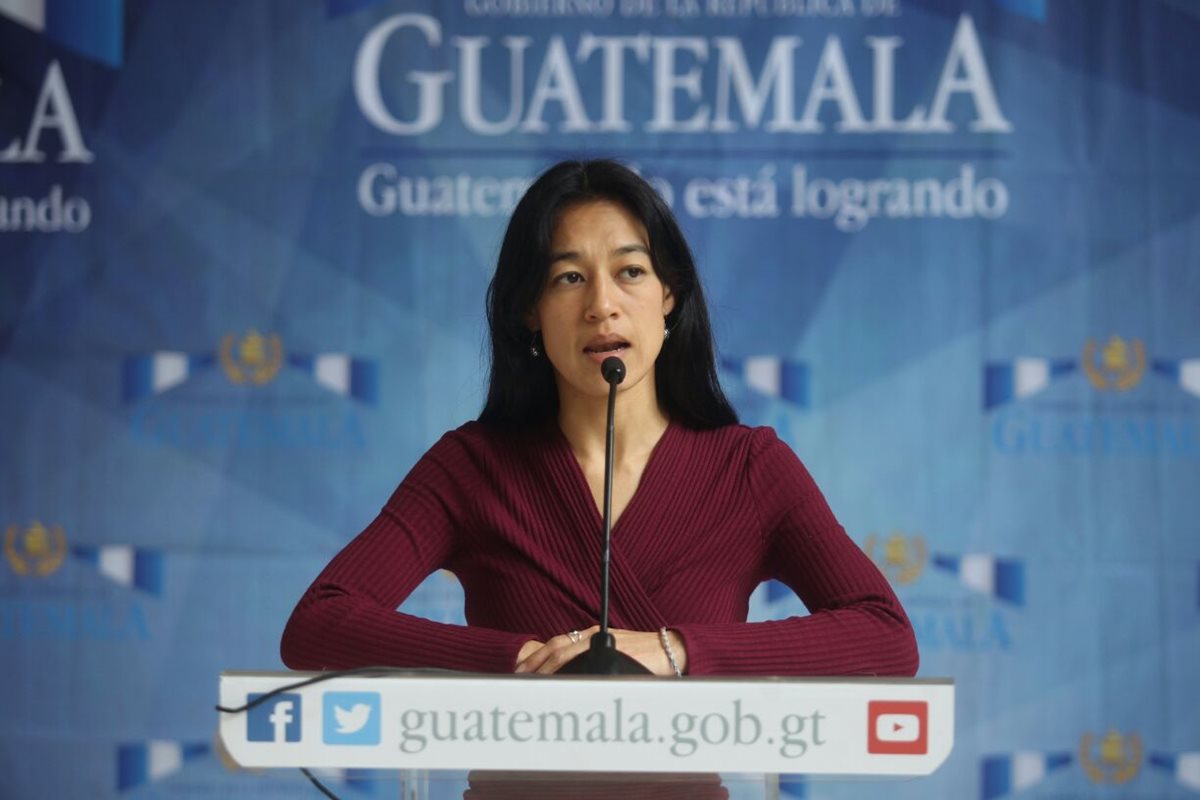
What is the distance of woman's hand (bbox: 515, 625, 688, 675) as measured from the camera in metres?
1.28

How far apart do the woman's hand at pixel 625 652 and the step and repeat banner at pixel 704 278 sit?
6.02 feet

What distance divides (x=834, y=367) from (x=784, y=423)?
0.18 metres

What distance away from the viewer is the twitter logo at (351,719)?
1049mm

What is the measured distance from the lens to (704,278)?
10.3 ft

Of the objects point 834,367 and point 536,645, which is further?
point 834,367

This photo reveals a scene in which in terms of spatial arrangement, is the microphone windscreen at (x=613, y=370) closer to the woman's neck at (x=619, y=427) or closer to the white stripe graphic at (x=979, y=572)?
the woman's neck at (x=619, y=427)

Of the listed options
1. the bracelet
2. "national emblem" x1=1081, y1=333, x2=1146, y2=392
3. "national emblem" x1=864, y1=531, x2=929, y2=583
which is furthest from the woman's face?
"national emblem" x1=1081, y1=333, x2=1146, y2=392

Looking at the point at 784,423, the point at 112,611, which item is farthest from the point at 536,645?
the point at 112,611

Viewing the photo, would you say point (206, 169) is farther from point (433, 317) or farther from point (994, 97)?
point (994, 97)

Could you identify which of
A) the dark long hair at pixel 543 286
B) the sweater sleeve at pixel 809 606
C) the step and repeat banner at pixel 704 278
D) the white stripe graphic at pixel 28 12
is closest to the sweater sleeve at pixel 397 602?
the dark long hair at pixel 543 286

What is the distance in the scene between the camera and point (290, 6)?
10.6 ft

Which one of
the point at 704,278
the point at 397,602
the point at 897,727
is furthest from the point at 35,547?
the point at 897,727

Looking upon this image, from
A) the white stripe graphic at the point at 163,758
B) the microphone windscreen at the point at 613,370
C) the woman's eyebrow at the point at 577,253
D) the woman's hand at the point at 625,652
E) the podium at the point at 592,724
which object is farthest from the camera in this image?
the white stripe graphic at the point at 163,758

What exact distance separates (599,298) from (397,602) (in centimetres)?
43
